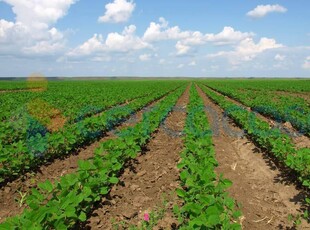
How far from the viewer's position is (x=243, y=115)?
13672 mm

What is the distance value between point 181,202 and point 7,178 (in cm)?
356

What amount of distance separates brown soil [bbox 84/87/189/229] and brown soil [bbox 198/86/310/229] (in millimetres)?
1187

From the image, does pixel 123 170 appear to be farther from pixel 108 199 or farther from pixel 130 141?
pixel 108 199

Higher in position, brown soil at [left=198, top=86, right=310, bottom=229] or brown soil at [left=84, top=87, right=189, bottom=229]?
brown soil at [left=84, top=87, right=189, bottom=229]

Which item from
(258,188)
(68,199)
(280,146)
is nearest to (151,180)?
(258,188)

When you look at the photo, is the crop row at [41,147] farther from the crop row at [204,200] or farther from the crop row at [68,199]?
the crop row at [204,200]

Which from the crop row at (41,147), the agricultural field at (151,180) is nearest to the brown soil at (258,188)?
the agricultural field at (151,180)

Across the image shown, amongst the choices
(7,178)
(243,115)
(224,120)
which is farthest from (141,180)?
(224,120)

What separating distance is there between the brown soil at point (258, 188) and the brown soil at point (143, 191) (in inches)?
46.7

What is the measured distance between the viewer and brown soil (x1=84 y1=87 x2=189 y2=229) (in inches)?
196

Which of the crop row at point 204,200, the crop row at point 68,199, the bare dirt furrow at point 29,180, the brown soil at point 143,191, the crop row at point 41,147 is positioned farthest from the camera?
the crop row at point 41,147

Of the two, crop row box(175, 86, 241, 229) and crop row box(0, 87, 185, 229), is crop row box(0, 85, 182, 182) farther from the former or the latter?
crop row box(175, 86, 241, 229)

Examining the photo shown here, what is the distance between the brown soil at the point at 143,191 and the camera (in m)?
4.97

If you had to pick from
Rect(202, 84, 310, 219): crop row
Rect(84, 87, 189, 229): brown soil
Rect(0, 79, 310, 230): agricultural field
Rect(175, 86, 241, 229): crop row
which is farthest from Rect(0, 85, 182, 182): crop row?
Rect(202, 84, 310, 219): crop row
